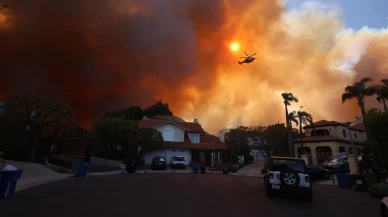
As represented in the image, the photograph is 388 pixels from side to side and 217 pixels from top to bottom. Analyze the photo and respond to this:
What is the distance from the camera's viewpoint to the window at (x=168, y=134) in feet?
137

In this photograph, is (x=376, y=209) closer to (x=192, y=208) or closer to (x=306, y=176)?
(x=306, y=176)

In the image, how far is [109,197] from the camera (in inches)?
388

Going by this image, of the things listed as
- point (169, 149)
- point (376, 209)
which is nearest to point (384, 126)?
point (376, 209)

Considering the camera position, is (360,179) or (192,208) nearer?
(192,208)

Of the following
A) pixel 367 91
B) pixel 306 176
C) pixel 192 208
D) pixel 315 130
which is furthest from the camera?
pixel 315 130

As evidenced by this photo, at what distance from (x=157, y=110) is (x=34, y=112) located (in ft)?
162

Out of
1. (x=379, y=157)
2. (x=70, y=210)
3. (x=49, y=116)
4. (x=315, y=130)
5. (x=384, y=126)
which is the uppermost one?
(x=315, y=130)

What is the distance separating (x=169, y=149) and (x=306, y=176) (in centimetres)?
3103

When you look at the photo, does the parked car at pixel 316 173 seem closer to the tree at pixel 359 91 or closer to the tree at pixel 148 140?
the tree at pixel 359 91

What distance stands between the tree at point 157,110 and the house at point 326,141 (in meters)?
39.6

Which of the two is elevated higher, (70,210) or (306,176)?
(306,176)

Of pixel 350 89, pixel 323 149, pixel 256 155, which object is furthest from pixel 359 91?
pixel 256 155

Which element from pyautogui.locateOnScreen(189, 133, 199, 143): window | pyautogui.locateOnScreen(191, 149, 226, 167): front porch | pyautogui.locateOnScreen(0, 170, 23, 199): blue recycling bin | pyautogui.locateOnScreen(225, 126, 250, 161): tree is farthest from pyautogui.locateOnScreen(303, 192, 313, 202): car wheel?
pyautogui.locateOnScreen(189, 133, 199, 143): window

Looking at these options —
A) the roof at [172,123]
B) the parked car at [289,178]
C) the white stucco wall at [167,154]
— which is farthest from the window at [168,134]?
the parked car at [289,178]
